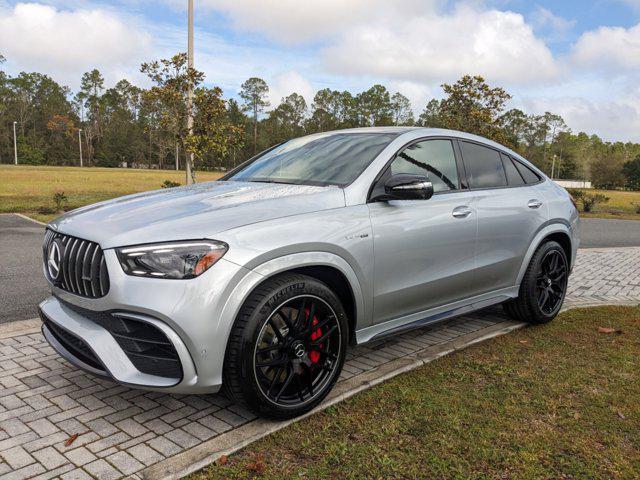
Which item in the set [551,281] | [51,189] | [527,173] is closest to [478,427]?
[551,281]

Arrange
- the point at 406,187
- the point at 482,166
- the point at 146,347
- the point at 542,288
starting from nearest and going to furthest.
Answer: the point at 146,347 → the point at 406,187 → the point at 482,166 → the point at 542,288

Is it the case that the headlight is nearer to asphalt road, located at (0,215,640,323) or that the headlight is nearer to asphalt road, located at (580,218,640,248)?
Answer: asphalt road, located at (0,215,640,323)

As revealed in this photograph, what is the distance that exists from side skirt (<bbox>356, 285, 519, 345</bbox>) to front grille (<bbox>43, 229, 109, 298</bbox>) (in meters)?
1.64

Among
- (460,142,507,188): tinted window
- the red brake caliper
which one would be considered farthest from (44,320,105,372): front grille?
(460,142,507,188): tinted window

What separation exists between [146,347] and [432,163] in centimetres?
255

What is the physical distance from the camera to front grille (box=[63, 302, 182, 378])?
8.89 feet

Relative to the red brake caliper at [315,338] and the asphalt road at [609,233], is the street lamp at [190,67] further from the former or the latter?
the red brake caliper at [315,338]

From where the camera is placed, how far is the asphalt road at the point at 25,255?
5.63 meters

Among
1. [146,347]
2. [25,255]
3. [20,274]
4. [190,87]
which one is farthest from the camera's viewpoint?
[190,87]

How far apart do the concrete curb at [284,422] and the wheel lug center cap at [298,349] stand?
41 centimetres

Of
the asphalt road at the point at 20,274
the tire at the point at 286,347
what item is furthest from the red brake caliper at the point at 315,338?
the asphalt road at the point at 20,274

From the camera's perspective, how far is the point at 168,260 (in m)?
2.70

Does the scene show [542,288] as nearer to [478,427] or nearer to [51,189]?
[478,427]

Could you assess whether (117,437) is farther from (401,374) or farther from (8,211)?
(8,211)
